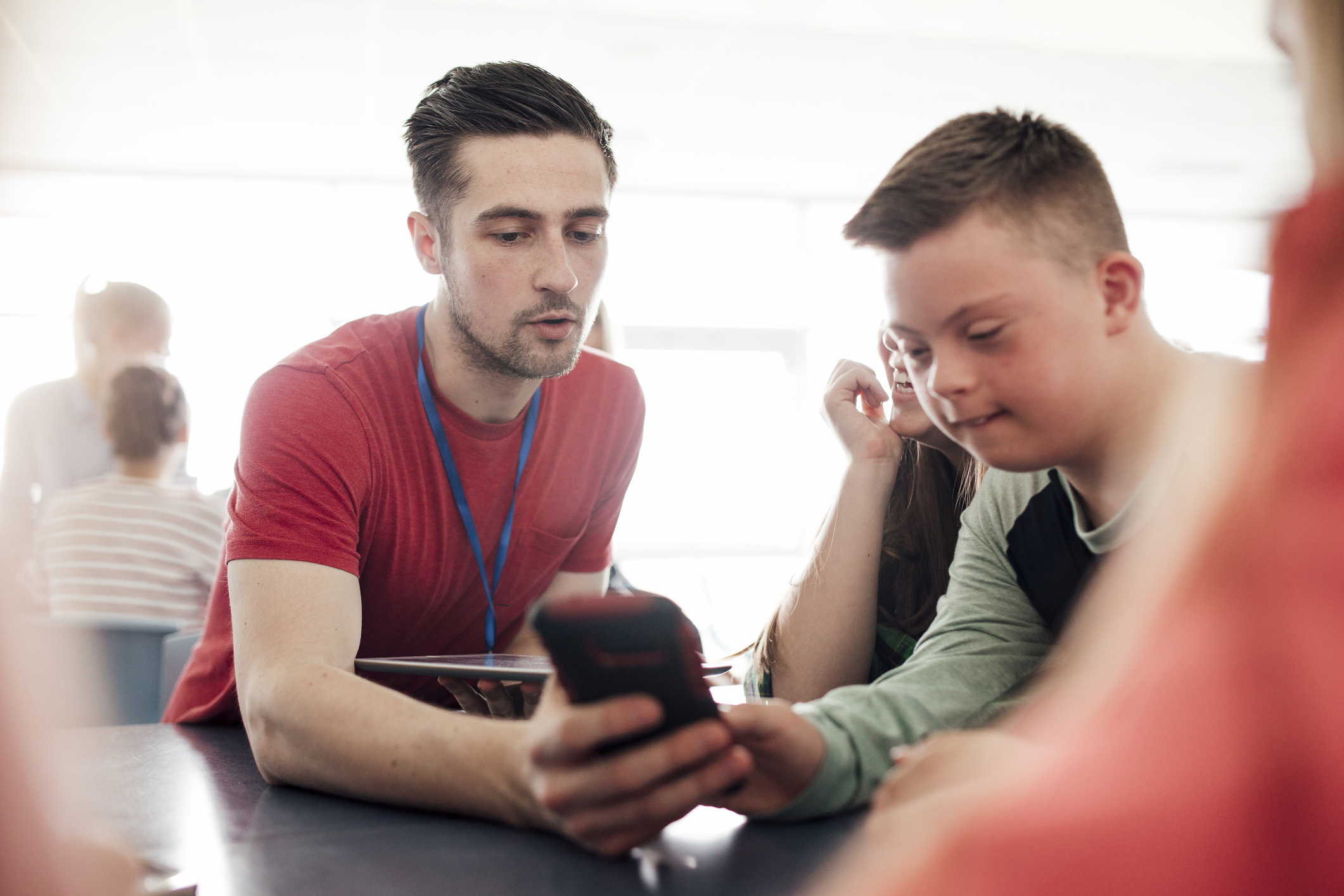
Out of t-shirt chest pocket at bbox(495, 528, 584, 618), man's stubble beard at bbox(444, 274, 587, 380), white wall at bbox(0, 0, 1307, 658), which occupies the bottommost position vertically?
t-shirt chest pocket at bbox(495, 528, 584, 618)

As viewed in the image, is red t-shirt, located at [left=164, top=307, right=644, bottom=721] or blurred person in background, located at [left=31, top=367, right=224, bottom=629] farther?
blurred person in background, located at [left=31, top=367, right=224, bottom=629]

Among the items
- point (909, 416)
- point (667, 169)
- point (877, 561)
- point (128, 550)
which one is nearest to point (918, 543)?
point (877, 561)

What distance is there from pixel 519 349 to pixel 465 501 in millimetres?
263

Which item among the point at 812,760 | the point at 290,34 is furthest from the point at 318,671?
the point at 290,34

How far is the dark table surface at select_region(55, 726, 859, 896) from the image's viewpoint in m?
0.63

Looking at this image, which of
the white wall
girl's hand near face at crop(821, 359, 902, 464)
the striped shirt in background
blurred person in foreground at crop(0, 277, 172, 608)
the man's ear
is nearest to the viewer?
girl's hand near face at crop(821, 359, 902, 464)

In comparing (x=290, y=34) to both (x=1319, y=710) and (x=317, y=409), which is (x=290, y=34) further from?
(x=1319, y=710)

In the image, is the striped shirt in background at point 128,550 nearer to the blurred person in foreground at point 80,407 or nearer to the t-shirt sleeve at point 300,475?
the blurred person in foreground at point 80,407

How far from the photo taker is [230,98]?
16.3 feet

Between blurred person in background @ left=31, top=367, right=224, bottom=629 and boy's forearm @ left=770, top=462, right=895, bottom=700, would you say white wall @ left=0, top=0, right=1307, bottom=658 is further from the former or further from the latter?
boy's forearm @ left=770, top=462, right=895, bottom=700

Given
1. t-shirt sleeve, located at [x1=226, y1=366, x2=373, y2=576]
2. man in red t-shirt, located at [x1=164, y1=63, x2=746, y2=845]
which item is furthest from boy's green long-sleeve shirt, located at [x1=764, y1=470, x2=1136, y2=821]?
t-shirt sleeve, located at [x1=226, y1=366, x2=373, y2=576]

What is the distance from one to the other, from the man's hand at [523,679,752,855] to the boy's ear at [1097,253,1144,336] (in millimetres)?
557

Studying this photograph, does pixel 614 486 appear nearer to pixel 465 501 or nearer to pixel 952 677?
pixel 465 501

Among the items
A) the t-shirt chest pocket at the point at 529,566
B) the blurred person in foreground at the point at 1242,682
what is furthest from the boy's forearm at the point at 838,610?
the blurred person in foreground at the point at 1242,682
